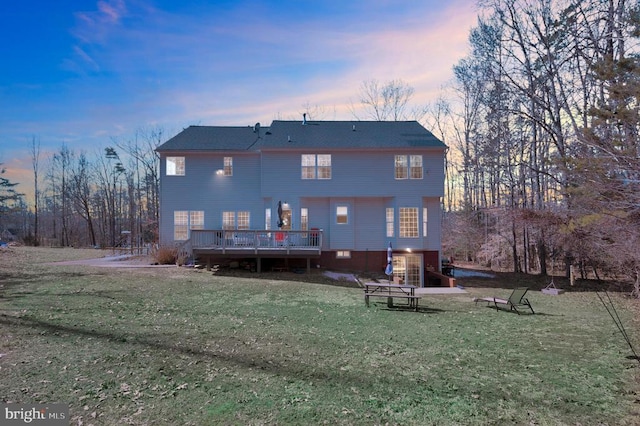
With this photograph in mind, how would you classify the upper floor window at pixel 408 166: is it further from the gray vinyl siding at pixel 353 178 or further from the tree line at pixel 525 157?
the tree line at pixel 525 157

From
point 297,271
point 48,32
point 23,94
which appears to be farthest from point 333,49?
point 23,94

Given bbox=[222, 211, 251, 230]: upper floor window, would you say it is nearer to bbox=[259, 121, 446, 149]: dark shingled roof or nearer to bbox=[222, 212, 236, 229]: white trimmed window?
bbox=[222, 212, 236, 229]: white trimmed window

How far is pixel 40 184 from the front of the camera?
1668 inches

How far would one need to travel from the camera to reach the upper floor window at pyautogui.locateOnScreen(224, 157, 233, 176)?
19.7 metres

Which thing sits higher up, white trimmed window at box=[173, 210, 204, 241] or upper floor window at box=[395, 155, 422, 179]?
upper floor window at box=[395, 155, 422, 179]

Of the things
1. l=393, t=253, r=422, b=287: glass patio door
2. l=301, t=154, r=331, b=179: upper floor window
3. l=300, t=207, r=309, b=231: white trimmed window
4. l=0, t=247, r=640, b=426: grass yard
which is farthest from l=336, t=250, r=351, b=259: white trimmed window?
l=0, t=247, r=640, b=426: grass yard

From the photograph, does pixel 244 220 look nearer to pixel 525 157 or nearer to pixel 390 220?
pixel 390 220

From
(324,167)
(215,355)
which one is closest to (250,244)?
(324,167)

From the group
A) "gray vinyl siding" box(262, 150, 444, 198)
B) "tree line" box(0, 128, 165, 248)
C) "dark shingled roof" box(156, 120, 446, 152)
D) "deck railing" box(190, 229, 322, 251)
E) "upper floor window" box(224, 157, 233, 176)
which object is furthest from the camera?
"tree line" box(0, 128, 165, 248)

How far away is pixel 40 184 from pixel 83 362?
4979cm

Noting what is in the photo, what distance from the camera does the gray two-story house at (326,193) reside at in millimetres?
19031

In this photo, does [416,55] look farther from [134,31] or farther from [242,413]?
[242,413]

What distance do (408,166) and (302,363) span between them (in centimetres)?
1573

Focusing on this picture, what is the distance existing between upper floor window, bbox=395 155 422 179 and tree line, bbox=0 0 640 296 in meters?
5.33
